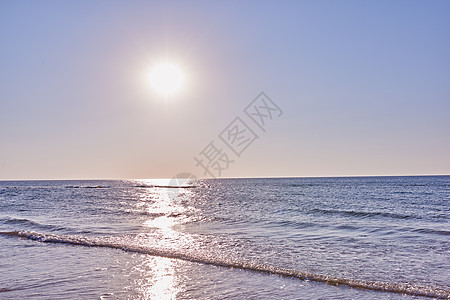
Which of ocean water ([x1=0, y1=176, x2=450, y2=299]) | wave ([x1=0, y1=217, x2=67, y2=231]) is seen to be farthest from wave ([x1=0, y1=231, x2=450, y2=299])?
wave ([x1=0, y1=217, x2=67, y2=231])

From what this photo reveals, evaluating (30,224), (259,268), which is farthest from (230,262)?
(30,224)

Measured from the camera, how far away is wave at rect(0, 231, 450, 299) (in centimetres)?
1012

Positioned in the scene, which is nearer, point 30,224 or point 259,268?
point 259,268

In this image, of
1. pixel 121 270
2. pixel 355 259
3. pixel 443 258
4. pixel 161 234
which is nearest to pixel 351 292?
pixel 355 259

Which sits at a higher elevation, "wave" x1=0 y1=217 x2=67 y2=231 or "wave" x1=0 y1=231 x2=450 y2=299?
"wave" x1=0 y1=217 x2=67 y2=231

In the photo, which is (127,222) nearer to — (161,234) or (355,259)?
(161,234)

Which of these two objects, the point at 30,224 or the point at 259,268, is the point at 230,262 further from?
the point at 30,224

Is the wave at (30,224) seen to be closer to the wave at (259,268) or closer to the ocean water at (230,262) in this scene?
the ocean water at (230,262)

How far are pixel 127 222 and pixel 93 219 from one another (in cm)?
404

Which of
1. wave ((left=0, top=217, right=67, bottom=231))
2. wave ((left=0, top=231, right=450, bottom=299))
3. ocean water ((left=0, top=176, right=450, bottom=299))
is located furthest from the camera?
wave ((left=0, top=217, right=67, bottom=231))

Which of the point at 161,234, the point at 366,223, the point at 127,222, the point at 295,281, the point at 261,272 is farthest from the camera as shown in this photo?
the point at 127,222

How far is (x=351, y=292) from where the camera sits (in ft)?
32.8

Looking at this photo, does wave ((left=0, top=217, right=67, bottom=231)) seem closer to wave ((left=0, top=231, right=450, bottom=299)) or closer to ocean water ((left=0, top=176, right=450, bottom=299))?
ocean water ((left=0, top=176, right=450, bottom=299))

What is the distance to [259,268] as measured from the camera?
12.5 meters
